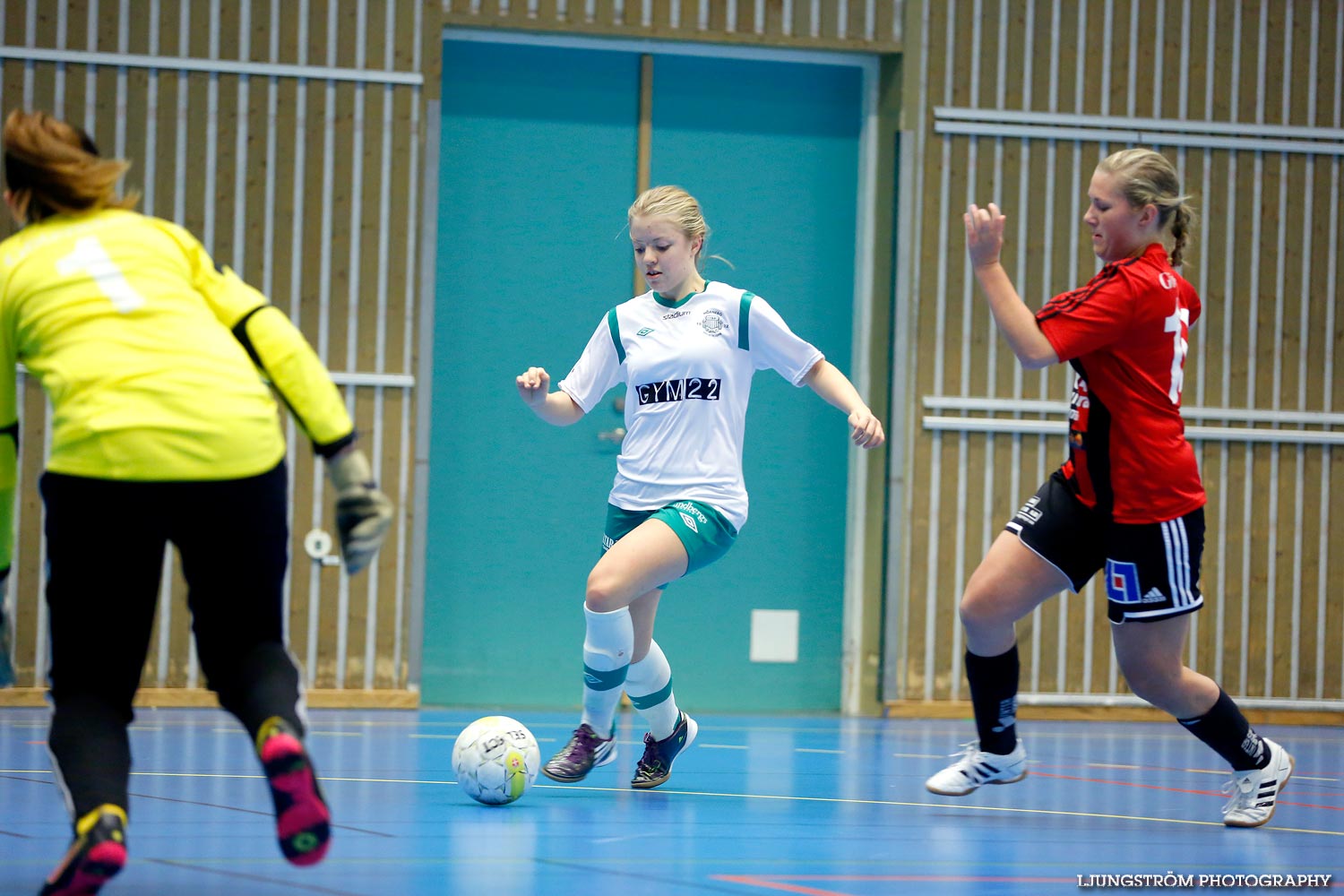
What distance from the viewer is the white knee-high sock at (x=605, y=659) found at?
4.18 metres

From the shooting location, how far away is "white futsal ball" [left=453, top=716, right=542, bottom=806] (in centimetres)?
405

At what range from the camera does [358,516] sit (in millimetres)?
2732

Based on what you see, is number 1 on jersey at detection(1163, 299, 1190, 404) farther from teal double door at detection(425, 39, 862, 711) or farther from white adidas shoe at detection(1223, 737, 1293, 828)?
teal double door at detection(425, 39, 862, 711)

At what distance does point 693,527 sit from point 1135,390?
1242 millimetres

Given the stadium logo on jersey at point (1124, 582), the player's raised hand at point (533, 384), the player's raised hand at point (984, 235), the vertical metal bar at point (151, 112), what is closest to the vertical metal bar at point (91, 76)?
the vertical metal bar at point (151, 112)

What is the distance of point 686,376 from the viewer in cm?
446

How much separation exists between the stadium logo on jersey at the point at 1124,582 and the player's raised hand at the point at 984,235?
86 cm

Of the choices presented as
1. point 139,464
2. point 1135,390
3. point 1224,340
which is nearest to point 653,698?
point 1135,390

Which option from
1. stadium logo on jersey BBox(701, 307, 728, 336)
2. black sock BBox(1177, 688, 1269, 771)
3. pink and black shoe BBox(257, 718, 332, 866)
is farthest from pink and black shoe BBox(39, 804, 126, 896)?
black sock BBox(1177, 688, 1269, 771)

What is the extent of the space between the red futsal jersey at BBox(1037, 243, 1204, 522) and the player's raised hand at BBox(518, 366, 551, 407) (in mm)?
1381

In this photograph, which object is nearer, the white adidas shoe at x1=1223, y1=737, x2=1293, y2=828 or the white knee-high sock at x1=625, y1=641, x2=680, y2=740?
the white adidas shoe at x1=1223, y1=737, x2=1293, y2=828

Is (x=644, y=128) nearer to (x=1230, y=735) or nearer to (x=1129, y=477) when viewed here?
(x=1129, y=477)

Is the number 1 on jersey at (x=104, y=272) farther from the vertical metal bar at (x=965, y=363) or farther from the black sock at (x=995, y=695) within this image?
the vertical metal bar at (x=965, y=363)

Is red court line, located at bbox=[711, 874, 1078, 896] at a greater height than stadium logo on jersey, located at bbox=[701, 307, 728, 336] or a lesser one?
lesser
